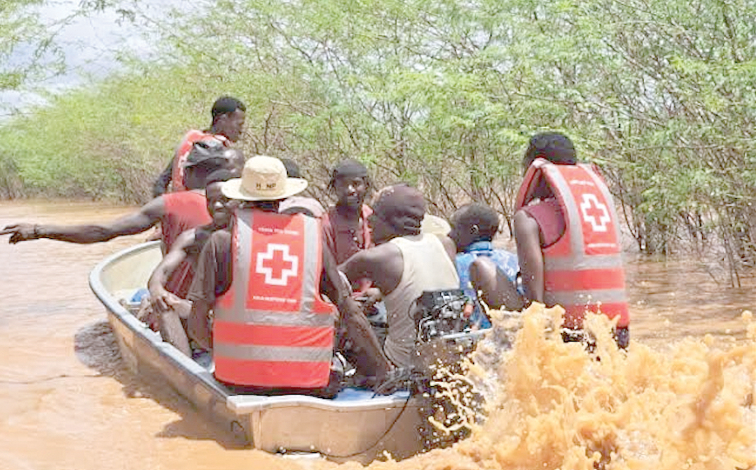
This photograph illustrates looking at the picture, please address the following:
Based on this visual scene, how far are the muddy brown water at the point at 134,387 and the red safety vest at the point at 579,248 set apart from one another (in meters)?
0.34

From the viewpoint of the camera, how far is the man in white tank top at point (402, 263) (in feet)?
14.8

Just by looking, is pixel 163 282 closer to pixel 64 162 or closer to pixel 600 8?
pixel 600 8

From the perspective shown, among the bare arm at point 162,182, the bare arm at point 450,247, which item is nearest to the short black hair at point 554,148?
the bare arm at point 450,247

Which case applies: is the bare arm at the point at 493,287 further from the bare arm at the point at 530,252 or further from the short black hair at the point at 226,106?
the short black hair at the point at 226,106

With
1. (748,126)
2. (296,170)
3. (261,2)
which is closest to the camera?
(296,170)

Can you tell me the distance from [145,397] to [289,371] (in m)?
1.73

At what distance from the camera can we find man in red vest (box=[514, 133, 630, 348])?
4227mm

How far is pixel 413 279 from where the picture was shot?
177 inches

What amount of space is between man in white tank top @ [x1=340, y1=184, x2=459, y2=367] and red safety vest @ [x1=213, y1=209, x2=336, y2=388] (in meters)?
0.27

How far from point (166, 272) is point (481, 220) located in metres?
1.88

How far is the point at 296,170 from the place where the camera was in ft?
20.8

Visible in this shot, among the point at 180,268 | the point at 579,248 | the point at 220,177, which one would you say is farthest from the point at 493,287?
the point at 180,268

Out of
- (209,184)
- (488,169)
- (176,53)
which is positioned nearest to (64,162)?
(176,53)

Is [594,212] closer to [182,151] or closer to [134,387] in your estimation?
[134,387]
